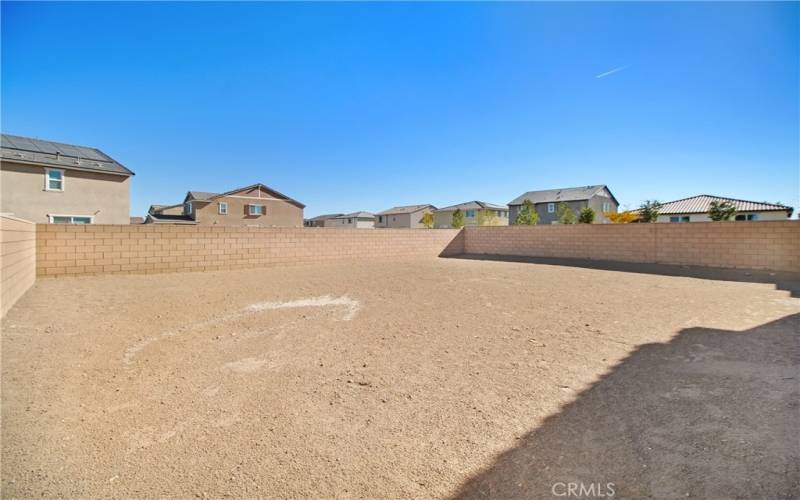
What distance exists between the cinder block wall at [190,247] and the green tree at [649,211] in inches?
887

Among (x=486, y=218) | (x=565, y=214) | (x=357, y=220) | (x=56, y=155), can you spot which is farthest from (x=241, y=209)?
(x=565, y=214)

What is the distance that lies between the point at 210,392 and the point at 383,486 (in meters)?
1.81

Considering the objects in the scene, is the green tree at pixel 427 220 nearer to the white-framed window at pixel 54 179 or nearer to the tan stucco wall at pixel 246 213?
the tan stucco wall at pixel 246 213

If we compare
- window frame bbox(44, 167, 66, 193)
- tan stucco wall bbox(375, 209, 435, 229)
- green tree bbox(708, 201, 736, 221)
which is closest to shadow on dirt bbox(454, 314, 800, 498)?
window frame bbox(44, 167, 66, 193)

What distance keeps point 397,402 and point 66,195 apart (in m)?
20.1

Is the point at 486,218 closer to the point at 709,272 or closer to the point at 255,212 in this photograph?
the point at 255,212

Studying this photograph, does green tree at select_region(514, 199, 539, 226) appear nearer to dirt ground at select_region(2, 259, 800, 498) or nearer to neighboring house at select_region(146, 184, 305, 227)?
neighboring house at select_region(146, 184, 305, 227)

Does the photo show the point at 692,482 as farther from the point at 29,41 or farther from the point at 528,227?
→ the point at 528,227

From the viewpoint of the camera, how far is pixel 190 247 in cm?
932

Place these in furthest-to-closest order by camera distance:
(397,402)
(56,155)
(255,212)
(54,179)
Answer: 1. (255,212)
2. (56,155)
3. (54,179)
4. (397,402)

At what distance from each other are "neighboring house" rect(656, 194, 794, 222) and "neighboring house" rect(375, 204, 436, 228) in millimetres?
25657

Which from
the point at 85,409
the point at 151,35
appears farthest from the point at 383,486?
the point at 151,35

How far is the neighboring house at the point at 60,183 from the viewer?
1398 centimetres

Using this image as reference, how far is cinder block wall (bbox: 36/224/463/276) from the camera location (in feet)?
24.5
